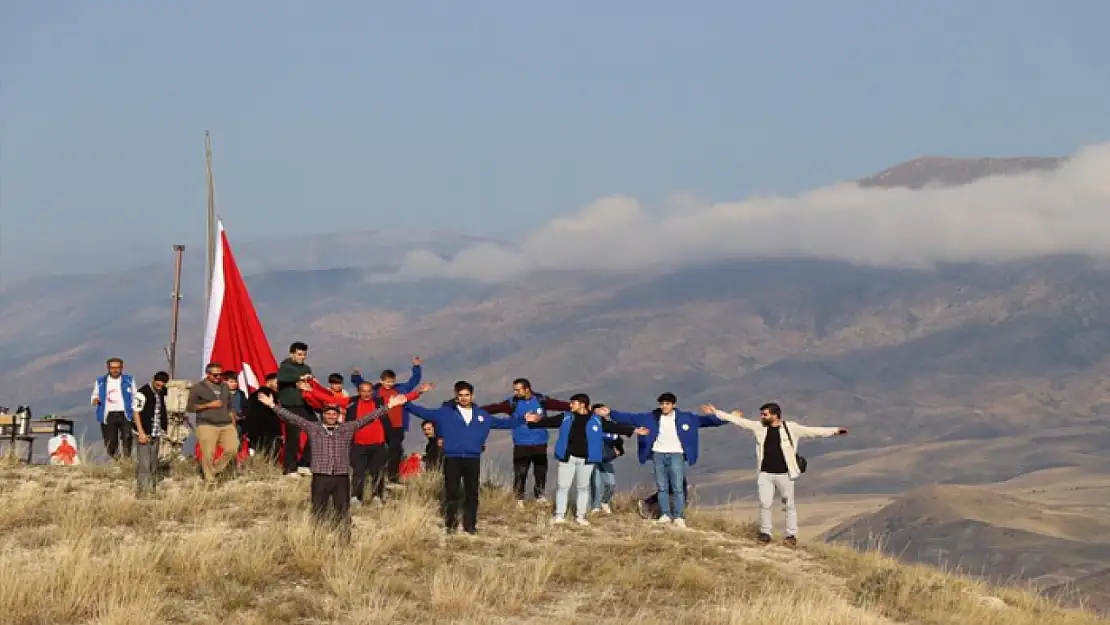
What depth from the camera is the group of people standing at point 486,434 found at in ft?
57.4

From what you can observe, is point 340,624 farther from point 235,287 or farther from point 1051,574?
point 1051,574

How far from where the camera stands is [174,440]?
20.6 m

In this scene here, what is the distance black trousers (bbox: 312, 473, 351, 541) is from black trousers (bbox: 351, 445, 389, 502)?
88.4 inches

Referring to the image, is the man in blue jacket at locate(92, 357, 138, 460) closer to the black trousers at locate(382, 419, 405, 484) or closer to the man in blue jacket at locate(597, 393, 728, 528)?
the black trousers at locate(382, 419, 405, 484)

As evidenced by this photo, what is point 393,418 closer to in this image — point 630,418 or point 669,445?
point 630,418

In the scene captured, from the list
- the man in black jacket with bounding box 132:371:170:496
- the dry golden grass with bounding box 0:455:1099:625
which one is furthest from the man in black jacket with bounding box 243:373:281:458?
the man in black jacket with bounding box 132:371:170:496

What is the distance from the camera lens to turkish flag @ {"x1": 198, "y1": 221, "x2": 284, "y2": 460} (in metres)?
24.4

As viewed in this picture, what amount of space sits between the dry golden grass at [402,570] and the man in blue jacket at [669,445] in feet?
1.83

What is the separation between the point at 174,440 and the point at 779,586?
356 inches

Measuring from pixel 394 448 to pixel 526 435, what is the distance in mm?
1898

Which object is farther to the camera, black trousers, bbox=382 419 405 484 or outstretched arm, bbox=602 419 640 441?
→ black trousers, bbox=382 419 405 484

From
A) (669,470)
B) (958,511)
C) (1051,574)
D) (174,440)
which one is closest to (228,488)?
(174,440)

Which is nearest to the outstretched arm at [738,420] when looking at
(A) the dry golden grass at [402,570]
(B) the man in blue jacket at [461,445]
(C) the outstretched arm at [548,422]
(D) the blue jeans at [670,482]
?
(D) the blue jeans at [670,482]

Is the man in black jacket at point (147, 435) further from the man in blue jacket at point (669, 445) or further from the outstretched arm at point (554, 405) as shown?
the man in blue jacket at point (669, 445)
